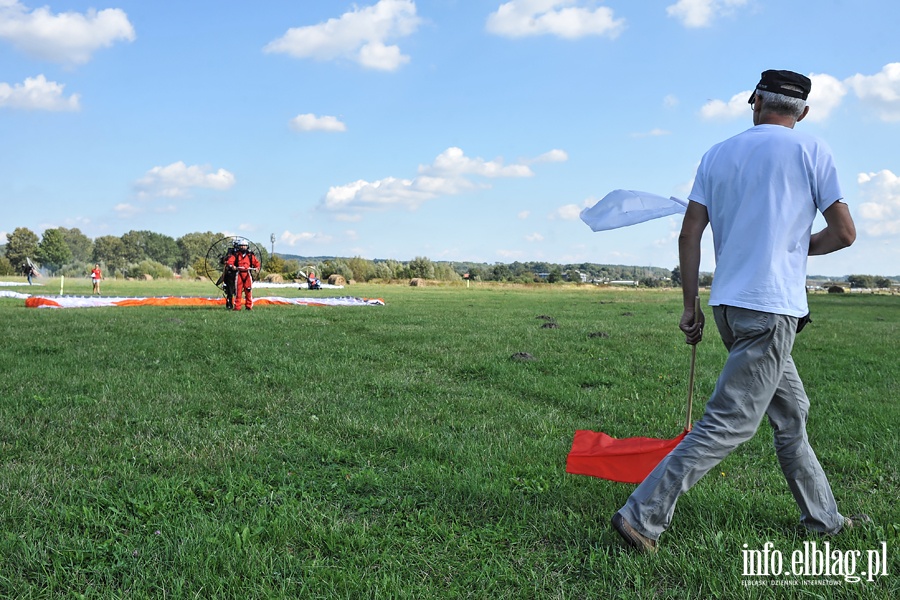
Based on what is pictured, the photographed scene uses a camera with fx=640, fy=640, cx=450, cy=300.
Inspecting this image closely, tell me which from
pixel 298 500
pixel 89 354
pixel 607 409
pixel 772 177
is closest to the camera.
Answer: pixel 772 177

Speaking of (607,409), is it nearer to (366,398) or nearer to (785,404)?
(366,398)

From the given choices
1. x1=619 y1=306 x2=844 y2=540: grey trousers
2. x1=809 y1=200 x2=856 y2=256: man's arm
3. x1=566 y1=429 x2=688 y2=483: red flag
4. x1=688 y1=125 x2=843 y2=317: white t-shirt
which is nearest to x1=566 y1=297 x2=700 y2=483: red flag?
x1=566 y1=429 x2=688 y2=483: red flag

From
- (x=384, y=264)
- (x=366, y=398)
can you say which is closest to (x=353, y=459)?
(x=366, y=398)

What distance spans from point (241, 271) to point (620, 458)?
17.2 meters

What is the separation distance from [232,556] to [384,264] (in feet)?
240

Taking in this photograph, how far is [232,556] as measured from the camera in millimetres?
3318

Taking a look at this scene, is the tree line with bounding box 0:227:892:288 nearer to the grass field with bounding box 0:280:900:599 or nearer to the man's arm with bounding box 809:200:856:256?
the grass field with bounding box 0:280:900:599

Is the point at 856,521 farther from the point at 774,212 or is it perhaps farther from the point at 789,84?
the point at 789,84

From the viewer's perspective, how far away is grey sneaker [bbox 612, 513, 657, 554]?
10.9ft

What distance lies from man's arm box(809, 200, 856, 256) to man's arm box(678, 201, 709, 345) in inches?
23.3

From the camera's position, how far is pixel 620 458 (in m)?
4.02

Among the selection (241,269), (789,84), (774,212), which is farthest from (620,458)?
(241,269)

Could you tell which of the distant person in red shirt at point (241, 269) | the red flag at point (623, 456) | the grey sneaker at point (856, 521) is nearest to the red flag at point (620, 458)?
the red flag at point (623, 456)

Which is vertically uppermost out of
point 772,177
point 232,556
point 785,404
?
point 772,177
